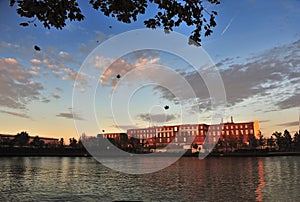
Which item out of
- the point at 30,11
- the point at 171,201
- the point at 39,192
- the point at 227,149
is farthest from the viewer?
the point at 227,149

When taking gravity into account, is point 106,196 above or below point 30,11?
below

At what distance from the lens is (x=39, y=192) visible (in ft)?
99.3

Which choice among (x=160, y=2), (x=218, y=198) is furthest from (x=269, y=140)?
(x=160, y=2)

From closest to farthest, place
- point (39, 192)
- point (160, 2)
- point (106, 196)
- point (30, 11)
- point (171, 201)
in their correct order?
point (30, 11) → point (160, 2) → point (171, 201) → point (106, 196) → point (39, 192)

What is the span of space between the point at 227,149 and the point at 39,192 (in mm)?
170813

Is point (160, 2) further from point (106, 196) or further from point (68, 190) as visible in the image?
point (68, 190)

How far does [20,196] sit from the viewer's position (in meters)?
27.8

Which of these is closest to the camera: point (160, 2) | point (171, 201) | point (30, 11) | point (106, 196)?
point (30, 11)

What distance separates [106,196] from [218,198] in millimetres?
9491

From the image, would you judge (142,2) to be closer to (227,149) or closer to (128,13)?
(128,13)

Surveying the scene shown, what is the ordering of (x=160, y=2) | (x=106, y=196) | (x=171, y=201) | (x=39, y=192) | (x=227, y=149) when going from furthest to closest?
(x=227, y=149), (x=39, y=192), (x=106, y=196), (x=171, y=201), (x=160, y=2)

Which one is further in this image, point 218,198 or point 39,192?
point 39,192

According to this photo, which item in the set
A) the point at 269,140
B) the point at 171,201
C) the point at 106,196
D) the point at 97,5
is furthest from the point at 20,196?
the point at 269,140

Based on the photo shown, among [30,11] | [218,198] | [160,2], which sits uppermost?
[160,2]
